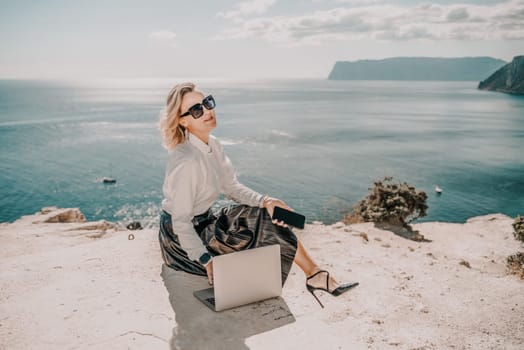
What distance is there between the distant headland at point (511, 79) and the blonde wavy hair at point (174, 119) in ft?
631

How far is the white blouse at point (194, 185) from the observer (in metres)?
4.21

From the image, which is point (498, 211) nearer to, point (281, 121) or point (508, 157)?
point (508, 157)

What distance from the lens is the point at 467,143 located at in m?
64.2

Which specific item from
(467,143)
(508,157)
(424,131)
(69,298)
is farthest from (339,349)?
(424,131)

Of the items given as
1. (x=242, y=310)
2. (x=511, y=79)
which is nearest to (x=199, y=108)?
(x=242, y=310)

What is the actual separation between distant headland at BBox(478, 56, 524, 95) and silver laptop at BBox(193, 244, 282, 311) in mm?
192286

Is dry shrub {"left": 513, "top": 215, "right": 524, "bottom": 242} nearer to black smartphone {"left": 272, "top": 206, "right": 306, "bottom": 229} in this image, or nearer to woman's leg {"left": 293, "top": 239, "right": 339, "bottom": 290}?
woman's leg {"left": 293, "top": 239, "right": 339, "bottom": 290}

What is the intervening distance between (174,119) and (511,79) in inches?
8129

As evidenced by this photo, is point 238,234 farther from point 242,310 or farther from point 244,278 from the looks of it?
point 242,310

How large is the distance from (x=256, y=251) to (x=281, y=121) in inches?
3374

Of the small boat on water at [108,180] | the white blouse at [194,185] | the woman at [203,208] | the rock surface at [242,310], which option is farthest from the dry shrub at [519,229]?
the small boat on water at [108,180]

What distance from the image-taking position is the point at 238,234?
168 inches

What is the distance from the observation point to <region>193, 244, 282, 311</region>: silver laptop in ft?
14.0

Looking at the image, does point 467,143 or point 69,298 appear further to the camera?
point 467,143
